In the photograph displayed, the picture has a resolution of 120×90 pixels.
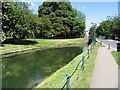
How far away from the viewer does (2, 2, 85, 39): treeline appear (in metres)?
48.4

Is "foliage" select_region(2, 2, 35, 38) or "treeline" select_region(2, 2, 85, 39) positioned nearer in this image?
"foliage" select_region(2, 2, 35, 38)

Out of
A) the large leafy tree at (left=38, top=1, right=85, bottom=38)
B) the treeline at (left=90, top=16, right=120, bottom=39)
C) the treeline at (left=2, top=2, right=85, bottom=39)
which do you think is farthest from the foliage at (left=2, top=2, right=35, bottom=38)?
the treeline at (left=90, top=16, right=120, bottom=39)

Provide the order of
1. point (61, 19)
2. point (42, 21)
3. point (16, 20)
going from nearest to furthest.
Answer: point (16, 20)
point (42, 21)
point (61, 19)

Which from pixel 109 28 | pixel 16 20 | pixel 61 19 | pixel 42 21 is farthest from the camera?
pixel 109 28

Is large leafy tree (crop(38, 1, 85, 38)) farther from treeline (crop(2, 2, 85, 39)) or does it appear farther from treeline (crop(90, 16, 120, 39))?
treeline (crop(90, 16, 120, 39))

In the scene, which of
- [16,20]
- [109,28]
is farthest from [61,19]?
[16,20]

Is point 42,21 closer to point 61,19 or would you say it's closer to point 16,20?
point 61,19

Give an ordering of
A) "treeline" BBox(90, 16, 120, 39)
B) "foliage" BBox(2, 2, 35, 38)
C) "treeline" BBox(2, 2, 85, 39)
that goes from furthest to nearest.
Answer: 1. "treeline" BBox(90, 16, 120, 39)
2. "treeline" BBox(2, 2, 85, 39)
3. "foliage" BBox(2, 2, 35, 38)

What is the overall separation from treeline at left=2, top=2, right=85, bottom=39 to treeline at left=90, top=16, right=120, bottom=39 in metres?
9.06

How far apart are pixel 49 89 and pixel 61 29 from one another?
64.0 m

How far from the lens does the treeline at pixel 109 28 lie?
239 feet

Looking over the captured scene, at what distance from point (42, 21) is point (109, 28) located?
1112 inches

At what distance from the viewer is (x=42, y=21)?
6706 cm

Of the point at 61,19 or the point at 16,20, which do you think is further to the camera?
the point at 61,19
